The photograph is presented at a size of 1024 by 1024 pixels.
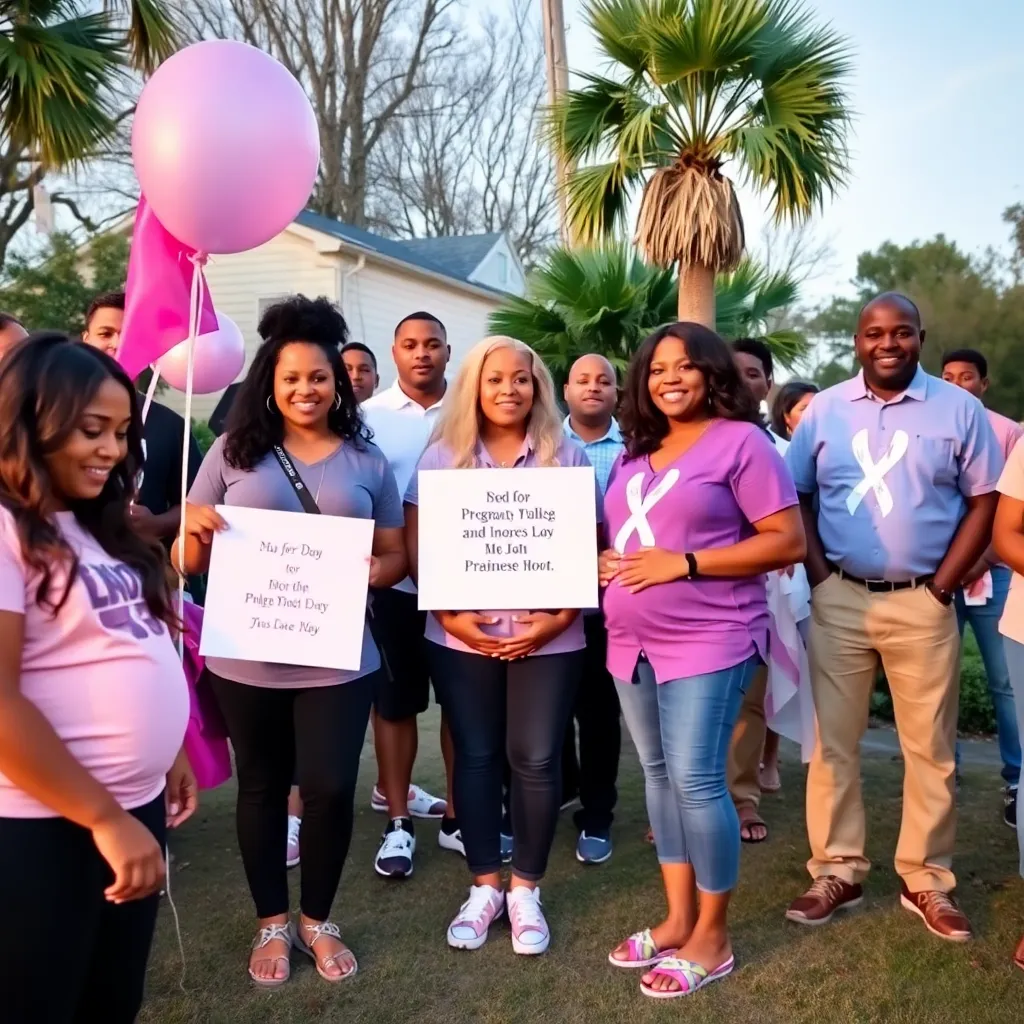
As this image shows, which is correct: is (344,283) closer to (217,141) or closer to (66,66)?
(66,66)

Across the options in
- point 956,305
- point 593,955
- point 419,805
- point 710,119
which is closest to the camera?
point 593,955

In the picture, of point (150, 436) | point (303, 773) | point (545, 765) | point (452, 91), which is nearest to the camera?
point (303, 773)

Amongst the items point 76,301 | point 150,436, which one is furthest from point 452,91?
point 150,436

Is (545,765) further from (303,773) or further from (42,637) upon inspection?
(42,637)

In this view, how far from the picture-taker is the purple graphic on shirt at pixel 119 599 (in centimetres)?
170

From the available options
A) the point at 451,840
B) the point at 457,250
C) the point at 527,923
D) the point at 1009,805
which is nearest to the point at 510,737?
the point at 527,923

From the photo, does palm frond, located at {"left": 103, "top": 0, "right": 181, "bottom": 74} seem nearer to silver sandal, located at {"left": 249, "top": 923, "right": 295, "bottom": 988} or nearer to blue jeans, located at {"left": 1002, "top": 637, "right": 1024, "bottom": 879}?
silver sandal, located at {"left": 249, "top": 923, "right": 295, "bottom": 988}

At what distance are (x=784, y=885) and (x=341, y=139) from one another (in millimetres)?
25133

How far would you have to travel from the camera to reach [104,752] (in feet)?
5.58

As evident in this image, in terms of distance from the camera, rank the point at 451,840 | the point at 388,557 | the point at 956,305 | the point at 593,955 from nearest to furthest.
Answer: the point at 388,557 < the point at 593,955 < the point at 451,840 < the point at 956,305

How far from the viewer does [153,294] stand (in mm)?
3193

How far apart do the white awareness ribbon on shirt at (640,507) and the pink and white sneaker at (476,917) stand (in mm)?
1400

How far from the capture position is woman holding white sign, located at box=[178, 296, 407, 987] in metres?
2.96

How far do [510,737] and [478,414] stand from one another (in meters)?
1.16
